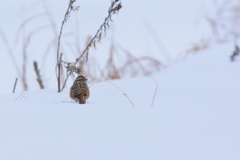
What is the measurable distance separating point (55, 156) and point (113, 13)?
97 centimetres

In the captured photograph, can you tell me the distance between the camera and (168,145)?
110 centimetres

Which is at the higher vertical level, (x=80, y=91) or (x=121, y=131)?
(x=80, y=91)

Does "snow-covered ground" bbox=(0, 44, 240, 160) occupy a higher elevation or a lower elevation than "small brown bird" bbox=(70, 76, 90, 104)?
lower

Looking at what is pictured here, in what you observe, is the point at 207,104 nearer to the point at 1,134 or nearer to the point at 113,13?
the point at 113,13

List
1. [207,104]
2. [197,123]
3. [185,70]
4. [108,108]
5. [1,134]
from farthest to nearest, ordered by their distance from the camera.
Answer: [185,70] < [207,104] < [108,108] < [197,123] < [1,134]

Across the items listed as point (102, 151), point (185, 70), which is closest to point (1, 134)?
point (102, 151)

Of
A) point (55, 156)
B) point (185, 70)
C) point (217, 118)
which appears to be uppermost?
point (185, 70)

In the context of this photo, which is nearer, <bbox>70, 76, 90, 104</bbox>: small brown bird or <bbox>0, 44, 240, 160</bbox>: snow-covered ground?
<bbox>0, 44, 240, 160</bbox>: snow-covered ground

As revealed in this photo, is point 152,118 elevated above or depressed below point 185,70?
below

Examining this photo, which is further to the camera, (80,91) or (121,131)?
(80,91)

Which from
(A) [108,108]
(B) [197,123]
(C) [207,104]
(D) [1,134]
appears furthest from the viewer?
(C) [207,104]

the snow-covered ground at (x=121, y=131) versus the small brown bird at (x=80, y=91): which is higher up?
the small brown bird at (x=80, y=91)

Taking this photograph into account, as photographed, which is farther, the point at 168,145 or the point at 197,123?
the point at 197,123

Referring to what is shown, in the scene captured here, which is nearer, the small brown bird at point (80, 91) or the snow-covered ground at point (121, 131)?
the snow-covered ground at point (121, 131)
